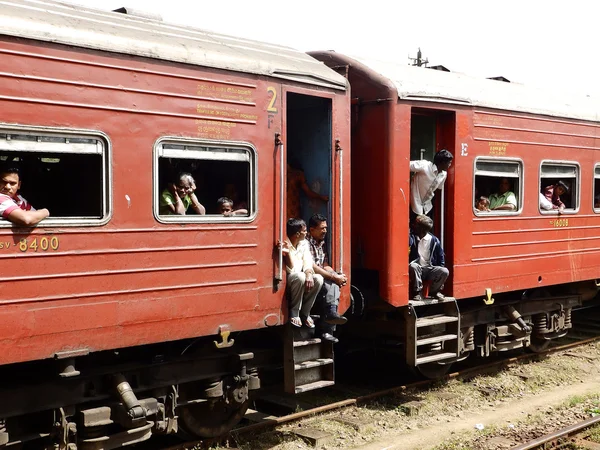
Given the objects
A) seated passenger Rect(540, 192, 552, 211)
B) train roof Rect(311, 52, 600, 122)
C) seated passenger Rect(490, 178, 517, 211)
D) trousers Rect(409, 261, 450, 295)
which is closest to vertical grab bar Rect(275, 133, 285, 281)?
train roof Rect(311, 52, 600, 122)

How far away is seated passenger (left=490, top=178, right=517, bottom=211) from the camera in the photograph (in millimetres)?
9102

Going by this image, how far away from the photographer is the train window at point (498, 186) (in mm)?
8812

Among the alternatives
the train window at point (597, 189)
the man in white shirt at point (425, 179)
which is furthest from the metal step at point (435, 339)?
the train window at point (597, 189)

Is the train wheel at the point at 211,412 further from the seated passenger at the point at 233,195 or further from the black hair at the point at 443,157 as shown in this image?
the black hair at the point at 443,157

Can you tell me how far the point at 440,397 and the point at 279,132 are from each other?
3.79 m

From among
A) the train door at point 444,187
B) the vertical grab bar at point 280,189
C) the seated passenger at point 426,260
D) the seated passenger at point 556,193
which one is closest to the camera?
the vertical grab bar at point 280,189

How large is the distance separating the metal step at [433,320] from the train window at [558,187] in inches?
86.8

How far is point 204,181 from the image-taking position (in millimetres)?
6270

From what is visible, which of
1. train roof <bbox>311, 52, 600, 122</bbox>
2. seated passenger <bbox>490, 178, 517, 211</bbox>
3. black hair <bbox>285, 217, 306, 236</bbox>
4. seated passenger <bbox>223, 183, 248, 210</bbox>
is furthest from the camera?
seated passenger <bbox>490, 178, 517, 211</bbox>

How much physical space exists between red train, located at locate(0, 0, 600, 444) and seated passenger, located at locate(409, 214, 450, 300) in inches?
9.8

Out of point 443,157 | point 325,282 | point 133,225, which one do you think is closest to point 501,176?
point 443,157

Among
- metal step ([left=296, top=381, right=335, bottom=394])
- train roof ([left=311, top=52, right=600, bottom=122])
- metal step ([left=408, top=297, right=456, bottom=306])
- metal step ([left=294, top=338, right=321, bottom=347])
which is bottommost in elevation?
metal step ([left=296, top=381, right=335, bottom=394])

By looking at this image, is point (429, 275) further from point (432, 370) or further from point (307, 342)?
point (307, 342)

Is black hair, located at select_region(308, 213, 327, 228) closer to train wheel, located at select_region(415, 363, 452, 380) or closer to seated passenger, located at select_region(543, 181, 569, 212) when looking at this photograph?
train wheel, located at select_region(415, 363, 452, 380)
